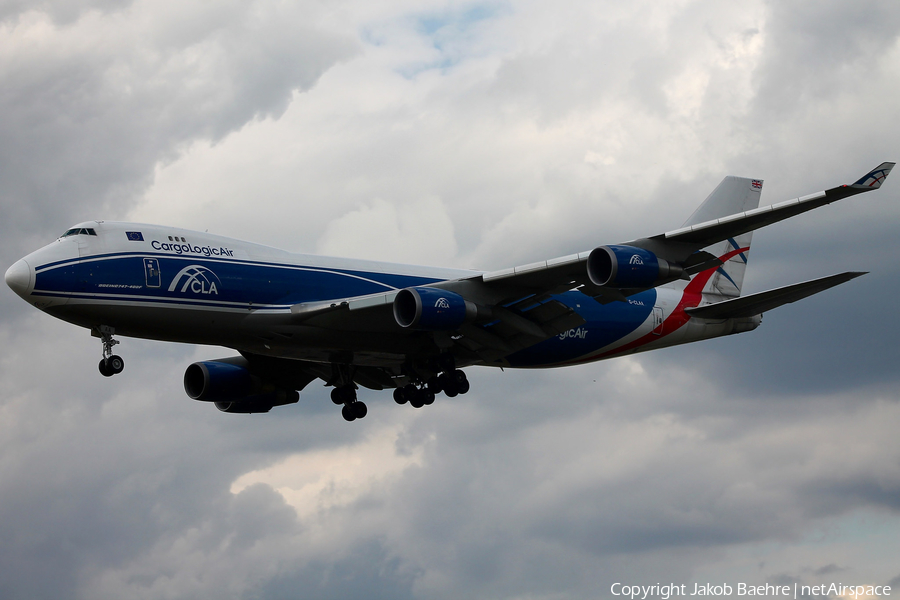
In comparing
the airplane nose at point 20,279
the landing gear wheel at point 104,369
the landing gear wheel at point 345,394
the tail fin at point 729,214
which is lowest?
the landing gear wheel at point 104,369

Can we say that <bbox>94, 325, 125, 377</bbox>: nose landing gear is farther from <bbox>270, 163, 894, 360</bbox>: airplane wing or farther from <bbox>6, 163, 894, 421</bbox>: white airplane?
<bbox>270, 163, 894, 360</bbox>: airplane wing

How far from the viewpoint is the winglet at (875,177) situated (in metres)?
26.7

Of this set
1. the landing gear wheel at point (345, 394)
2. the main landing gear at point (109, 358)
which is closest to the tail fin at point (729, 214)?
the landing gear wheel at point (345, 394)

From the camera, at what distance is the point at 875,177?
88.0 ft

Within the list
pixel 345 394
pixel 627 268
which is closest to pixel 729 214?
pixel 627 268

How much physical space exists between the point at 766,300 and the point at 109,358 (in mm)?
23017

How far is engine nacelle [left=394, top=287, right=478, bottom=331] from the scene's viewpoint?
32062 millimetres

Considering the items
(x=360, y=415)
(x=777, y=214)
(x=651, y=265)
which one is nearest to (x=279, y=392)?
(x=360, y=415)

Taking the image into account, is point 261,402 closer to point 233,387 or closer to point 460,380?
point 233,387

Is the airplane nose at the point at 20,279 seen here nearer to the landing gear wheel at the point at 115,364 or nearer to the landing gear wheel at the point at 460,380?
the landing gear wheel at the point at 115,364

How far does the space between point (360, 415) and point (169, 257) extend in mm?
11631

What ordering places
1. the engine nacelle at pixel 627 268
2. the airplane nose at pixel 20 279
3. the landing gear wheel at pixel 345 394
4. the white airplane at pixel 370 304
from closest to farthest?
1. the airplane nose at pixel 20 279
2. the engine nacelle at pixel 627 268
3. the white airplane at pixel 370 304
4. the landing gear wheel at pixel 345 394

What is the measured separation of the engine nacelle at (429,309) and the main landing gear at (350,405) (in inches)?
328

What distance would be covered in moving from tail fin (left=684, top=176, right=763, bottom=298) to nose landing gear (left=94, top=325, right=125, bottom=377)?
24102 mm
